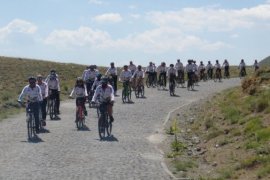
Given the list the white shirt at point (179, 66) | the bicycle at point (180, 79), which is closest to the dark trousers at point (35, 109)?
the white shirt at point (179, 66)

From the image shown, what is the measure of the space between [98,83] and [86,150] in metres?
12.9

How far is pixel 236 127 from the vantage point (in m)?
22.7

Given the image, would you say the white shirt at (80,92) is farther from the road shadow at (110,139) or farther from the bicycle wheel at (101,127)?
the road shadow at (110,139)

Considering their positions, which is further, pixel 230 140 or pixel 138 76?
pixel 138 76

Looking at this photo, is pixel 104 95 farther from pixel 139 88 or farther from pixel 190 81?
pixel 190 81

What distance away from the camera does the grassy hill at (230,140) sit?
16469 mm

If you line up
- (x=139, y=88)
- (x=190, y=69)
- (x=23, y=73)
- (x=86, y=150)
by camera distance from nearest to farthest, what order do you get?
1. (x=86, y=150)
2. (x=139, y=88)
3. (x=190, y=69)
4. (x=23, y=73)

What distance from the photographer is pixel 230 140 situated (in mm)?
20656

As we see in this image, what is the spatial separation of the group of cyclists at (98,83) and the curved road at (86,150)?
1.14 metres

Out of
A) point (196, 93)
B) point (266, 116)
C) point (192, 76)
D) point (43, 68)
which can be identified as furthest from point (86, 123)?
point (43, 68)

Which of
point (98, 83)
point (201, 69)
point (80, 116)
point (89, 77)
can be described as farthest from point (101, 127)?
point (201, 69)

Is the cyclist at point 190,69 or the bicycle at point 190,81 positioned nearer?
the cyclist at point 190,69

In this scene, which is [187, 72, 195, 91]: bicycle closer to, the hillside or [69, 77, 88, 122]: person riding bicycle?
the hillside

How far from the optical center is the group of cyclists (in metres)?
23.7
